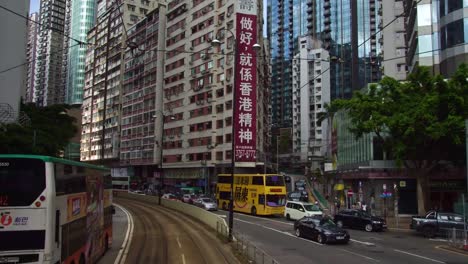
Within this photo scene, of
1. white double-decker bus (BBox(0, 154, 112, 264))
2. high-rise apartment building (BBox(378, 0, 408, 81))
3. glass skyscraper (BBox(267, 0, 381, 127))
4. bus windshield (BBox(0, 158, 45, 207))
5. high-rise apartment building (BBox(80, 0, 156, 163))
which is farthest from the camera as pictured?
glass skyscraper (BBox(267, 0, 381, 127))

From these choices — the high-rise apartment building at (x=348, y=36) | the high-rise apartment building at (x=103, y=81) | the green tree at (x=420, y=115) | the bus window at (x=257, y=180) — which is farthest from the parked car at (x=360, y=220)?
the high-rise apartment building at (x=348, y=36)

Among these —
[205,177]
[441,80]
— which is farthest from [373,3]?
[441,80]

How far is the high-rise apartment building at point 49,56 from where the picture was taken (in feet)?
200

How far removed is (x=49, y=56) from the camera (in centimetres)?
6197

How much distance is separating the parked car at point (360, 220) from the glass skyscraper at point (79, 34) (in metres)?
103

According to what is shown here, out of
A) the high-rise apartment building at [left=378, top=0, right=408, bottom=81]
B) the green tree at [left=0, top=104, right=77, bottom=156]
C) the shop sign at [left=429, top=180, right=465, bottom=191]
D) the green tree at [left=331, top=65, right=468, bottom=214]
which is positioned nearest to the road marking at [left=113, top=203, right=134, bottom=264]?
the green tree at [left=0, top=104, right=77, bottom=156]

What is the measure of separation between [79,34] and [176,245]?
122m

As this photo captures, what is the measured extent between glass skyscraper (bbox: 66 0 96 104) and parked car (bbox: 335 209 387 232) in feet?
339

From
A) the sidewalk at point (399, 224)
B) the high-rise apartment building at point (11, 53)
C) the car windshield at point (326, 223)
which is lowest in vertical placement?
the sidewalk at point (399, 224)

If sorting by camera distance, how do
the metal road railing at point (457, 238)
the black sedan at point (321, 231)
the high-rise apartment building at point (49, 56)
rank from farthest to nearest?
the high-rise apartment building at point (49, 56), the black sedan at point (321, 231), the metal road railing at point (457, 238)

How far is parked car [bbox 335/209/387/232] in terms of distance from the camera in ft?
109

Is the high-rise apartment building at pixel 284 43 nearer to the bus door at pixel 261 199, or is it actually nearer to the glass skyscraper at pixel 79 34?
the glass skyscraper at pixel 79 34

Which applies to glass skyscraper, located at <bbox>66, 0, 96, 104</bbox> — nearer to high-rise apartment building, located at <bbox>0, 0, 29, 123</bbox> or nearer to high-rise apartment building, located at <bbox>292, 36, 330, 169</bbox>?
high-rise apartment building, located at <bbox>292, 36, 330, 169</bbox>

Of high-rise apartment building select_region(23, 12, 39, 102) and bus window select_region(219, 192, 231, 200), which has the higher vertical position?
high-rise apartment building select_region(23, 12, 39, 102)
